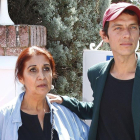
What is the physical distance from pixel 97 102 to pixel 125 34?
45 cm

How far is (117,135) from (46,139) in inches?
17.8

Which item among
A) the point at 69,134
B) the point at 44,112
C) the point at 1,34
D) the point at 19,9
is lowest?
the point at 69,134

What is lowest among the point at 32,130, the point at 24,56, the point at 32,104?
the point at 32,130

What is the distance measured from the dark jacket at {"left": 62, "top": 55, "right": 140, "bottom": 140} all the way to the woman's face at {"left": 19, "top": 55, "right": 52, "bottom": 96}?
253mm

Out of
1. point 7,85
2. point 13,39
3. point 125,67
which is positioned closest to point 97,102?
point 125,67

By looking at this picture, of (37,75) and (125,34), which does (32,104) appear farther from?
(125,34)

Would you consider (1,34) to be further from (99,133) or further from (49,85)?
(99,133)

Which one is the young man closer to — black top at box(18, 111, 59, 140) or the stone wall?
black top at box(18, 111, 59, 140)

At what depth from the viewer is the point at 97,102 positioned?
177cm

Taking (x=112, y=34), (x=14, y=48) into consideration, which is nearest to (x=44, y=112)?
(x=112, y=34)

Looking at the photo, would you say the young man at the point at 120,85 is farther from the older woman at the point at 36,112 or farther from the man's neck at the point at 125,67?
the older woman at the point at 36,112

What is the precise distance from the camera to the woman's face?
6.09ft

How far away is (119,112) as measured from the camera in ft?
5.48

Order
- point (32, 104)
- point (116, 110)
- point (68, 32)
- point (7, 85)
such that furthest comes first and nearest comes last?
point (68, 32) → point (7, 85) → point (32, 104) → point (116, 110)
